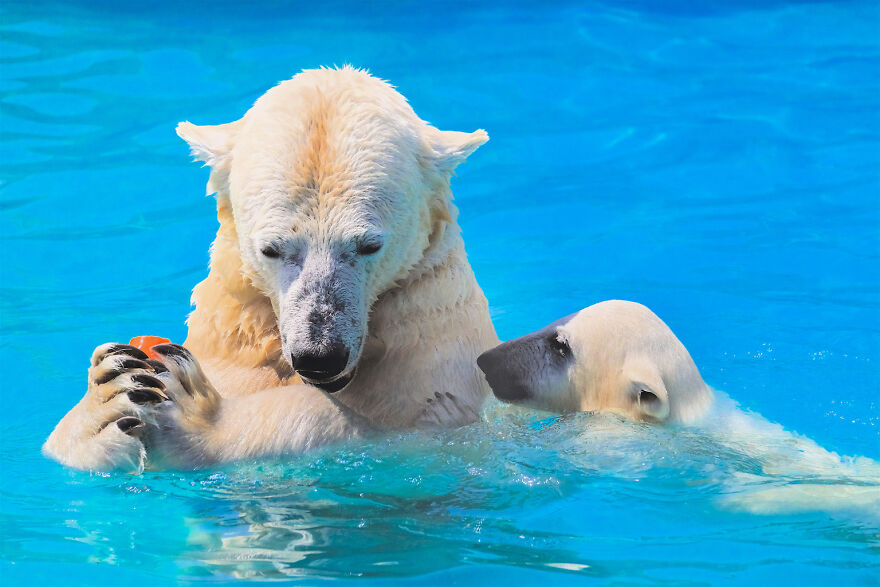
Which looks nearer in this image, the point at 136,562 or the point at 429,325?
the point at 136,562

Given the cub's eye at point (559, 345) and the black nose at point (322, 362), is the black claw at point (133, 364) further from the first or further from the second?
the cub's eye at point (559, 345)

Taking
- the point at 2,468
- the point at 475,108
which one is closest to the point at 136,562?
the point at 2,468

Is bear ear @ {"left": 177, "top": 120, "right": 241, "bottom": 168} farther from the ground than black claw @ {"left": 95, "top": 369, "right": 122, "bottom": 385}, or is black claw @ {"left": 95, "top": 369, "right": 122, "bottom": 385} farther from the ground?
bear ear @ {"left": 177, "top": 120, "right": 241, "bottom": 168}

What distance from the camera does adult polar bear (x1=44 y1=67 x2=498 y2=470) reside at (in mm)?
3234

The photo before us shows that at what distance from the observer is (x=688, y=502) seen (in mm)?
3500

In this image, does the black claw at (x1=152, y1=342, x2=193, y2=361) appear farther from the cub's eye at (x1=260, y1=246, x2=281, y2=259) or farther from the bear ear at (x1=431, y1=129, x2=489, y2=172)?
the bear ear at (x1=431, y1=129, x2=489, y2=172)

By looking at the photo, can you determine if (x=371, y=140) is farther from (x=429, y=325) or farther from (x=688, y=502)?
(x=688, y=502)

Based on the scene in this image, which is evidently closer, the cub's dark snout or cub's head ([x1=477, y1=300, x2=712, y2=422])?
the cub's dark snout

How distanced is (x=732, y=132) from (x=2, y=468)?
5.75 metres

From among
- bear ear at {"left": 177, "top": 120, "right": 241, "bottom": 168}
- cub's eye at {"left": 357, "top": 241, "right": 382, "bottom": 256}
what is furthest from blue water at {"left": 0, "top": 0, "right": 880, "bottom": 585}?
bear ear at {"left": 177, "top": 120, "right": 241, "bottom": 168}

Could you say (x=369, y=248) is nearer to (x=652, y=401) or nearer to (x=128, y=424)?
(x=128, y=424)

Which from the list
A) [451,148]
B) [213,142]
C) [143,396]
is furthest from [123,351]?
[451,148]

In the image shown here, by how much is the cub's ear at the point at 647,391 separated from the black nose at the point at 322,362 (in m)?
1.20

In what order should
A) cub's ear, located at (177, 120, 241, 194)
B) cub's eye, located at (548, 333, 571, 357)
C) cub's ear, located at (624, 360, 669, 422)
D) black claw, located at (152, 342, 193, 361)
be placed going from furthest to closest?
cub's eye, located at (548, 333, 571, 357), cub's ear, located at (624, 360, 669, 422), cub's ear, located at (177, 120, 241, 194), black claw, located at (152, 342, 193, 361)
